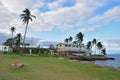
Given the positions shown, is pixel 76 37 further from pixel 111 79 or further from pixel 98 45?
pixel 111 79

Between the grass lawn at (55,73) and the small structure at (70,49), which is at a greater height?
the small structure at (70,49)

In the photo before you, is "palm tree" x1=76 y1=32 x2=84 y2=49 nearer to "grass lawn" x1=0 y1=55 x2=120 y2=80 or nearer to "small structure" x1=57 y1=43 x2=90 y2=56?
"small structure" x1=57 y1=43 x2=90 y2=56

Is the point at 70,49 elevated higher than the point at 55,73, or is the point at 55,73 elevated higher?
the point at 70,49

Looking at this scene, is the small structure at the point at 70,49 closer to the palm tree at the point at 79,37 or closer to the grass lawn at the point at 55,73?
the palm tree at the point at 79,37

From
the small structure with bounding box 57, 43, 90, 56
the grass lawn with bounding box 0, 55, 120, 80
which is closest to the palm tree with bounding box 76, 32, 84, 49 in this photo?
the small structure with bounding box 57, 43, 90, 56

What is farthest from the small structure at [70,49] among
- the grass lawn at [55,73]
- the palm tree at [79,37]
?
the grass lawn at [55,73]

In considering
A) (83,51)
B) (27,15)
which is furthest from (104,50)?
(27,15)

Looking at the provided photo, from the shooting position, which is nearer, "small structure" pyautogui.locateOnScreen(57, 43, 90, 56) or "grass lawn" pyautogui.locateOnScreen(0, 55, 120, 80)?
"grass lawn" pyautogui.locateOnScreen(0, 55, 120, 80)

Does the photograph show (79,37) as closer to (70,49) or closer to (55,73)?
(70,49)

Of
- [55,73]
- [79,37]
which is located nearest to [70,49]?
[79,37]

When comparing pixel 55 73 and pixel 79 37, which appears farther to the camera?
pixel 79 37

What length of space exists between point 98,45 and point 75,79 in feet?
463

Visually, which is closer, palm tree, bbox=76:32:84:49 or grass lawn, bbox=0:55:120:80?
grass lawn, bbox=0:55:120:80

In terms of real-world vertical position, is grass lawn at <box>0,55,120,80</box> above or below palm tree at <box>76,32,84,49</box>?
below
